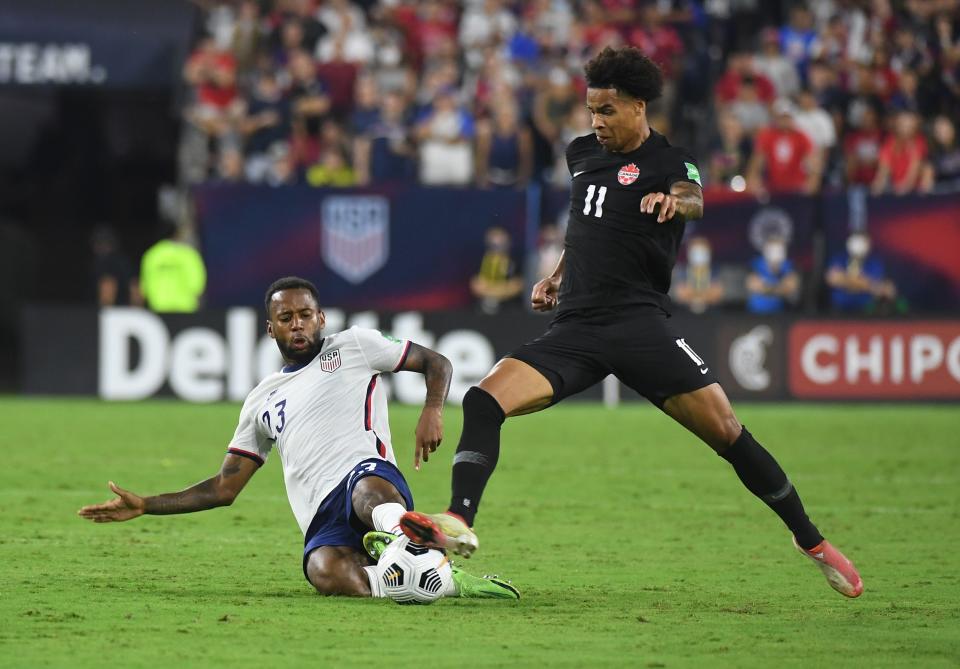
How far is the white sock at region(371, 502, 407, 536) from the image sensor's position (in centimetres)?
642

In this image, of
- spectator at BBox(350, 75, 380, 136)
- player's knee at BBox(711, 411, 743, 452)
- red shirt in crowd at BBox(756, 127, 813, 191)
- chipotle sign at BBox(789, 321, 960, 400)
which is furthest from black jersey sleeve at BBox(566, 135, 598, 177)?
spectator at BBox(350, 75, 380, 136)

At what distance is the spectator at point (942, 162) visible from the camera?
19031 millimetres

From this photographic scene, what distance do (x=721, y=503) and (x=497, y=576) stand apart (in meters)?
3.52

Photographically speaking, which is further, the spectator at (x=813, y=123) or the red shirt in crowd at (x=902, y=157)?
the spectator at (x=813, y=123)

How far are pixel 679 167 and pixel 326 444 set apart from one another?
1881 millimetres

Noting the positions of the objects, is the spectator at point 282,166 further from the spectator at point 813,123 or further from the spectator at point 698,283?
the spectator at point 813,123

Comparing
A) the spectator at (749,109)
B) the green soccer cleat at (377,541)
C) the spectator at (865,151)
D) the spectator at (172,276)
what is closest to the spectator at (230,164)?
the spectator at (172,276)

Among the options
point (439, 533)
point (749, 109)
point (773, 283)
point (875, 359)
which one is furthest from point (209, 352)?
point (439, 533)

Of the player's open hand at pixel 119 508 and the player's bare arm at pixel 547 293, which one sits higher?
the player's bare arm at pixel 547 293

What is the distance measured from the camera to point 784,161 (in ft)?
62.9

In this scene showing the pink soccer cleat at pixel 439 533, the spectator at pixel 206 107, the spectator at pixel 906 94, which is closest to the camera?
the pink soccer cleat at pixel 439 533

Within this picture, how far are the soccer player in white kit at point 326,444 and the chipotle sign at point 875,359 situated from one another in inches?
458

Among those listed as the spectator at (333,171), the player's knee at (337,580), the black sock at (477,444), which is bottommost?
the player's knee at (337,580)

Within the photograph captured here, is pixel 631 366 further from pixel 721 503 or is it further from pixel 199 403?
pixel 199 403
